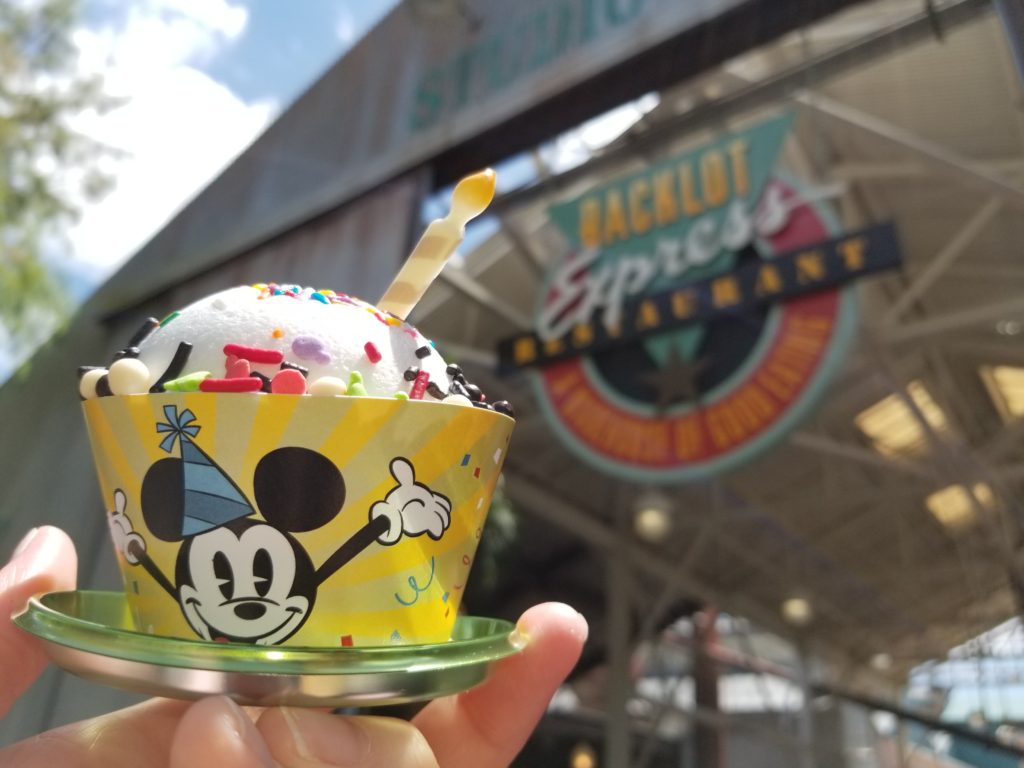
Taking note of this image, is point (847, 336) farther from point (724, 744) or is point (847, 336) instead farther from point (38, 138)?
point (724, 744)

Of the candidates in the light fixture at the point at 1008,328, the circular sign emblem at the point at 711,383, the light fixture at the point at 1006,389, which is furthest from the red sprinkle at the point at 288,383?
the light fixture at the point at 1006,389

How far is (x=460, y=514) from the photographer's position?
0.77 metres

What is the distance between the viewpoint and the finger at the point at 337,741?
0.62 m

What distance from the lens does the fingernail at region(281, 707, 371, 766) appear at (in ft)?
2.04

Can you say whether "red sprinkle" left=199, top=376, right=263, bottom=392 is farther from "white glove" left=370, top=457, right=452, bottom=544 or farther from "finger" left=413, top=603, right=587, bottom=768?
"finger" left=413, top=603, right=587, bottom=768

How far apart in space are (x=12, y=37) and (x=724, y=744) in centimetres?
1464

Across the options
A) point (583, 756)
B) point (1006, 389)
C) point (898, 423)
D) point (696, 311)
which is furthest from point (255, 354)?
point (583, 756)

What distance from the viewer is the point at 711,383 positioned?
130 inches

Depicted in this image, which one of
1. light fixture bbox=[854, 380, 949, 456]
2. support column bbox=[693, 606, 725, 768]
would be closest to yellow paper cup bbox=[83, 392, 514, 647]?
light fixture bbox=[854, 380, 949, 456]

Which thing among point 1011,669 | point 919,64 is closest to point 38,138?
point 919,64

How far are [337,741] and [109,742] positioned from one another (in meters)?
0.32

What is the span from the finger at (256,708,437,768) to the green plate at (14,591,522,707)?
0.06 feet

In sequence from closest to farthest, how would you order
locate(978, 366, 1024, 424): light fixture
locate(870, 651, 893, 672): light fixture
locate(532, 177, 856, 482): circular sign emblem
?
1. locate(532, 177, 856, 482): circular sign emblem
2. locate(978, 366, 1024, 424): light fixture
3. locate(870, 651, 893, 672): light fixture

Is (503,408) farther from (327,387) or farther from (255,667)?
(255,667)
